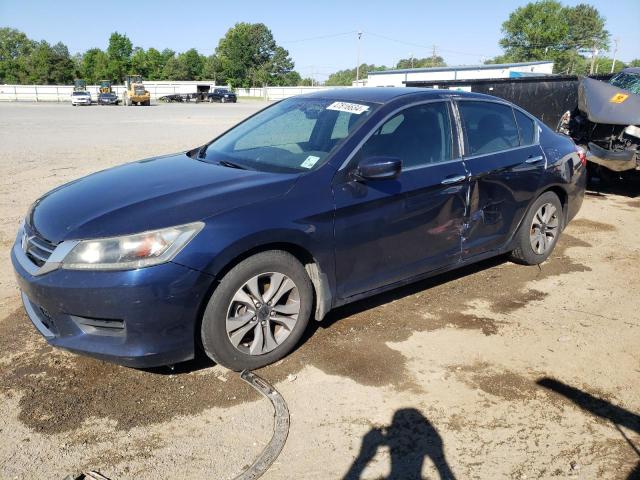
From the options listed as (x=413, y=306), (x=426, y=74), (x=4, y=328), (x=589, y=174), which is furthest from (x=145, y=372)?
(x=426, y=74)

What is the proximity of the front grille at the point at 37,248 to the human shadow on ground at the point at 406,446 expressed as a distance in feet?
6.59

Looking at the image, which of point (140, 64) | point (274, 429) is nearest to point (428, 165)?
point (274, 429)

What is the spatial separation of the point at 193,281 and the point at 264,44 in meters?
121

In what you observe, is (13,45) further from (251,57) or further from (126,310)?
(126,310)

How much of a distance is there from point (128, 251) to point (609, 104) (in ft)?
25.6

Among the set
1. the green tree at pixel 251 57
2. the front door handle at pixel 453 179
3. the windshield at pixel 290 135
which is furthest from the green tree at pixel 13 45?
the front door handle at pixel 453 179

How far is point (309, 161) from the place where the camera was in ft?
11.6

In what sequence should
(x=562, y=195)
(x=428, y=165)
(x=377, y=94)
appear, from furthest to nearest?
(x=562, y=195)
(x=377, y=94)
(x=428, y=165)

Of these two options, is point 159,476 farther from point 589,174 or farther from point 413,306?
point 589,174

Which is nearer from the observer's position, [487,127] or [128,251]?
[128,251]

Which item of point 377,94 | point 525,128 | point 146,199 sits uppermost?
point 377,94

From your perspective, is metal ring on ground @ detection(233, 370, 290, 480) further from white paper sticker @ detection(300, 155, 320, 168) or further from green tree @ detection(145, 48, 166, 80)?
green tree @ detection(145, 48, 166, 80)

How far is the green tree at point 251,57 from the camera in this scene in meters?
107

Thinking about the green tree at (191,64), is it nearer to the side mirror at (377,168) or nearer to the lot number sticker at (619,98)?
the lot number sticker at (619,98)
